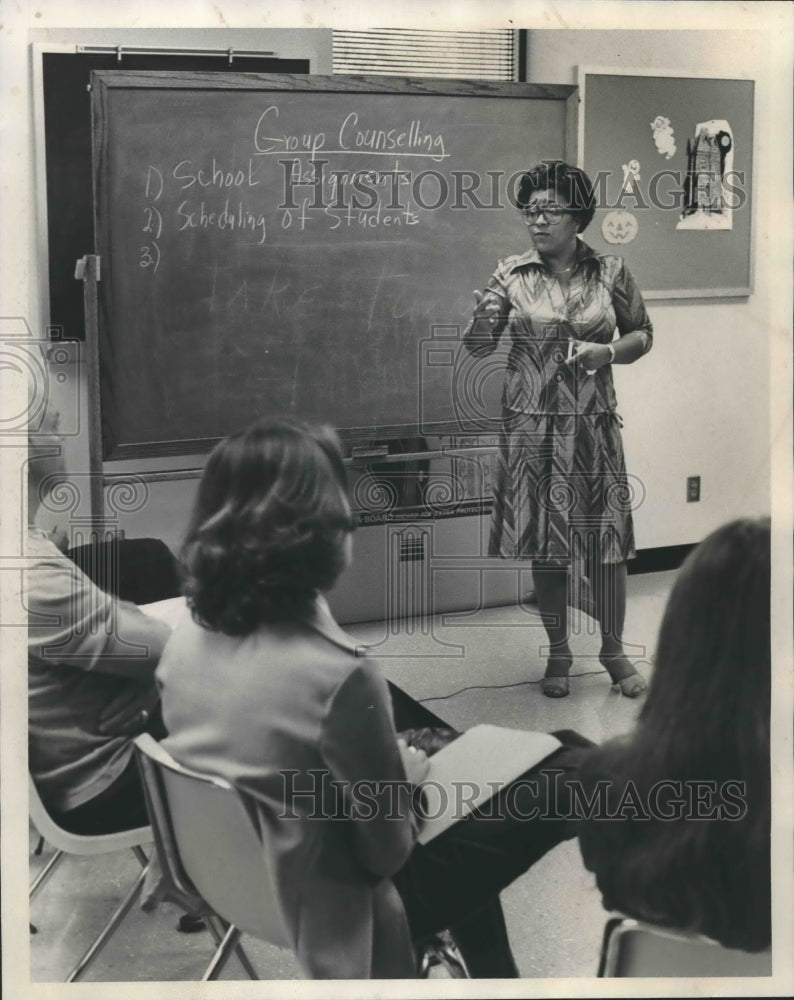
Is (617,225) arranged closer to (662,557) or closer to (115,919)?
(662,557)

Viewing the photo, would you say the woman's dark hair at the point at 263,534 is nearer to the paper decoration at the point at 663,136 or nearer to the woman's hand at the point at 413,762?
the woman's hand at the point at 413,762

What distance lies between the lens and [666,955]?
2.15 m

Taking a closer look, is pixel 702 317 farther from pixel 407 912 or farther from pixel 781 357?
pixel 407 912

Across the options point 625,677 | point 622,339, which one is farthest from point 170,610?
point 622,339

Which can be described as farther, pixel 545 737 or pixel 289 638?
pixel 545 737

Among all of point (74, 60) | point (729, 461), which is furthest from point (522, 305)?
point (74, 60)

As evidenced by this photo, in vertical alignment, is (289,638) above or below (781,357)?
below

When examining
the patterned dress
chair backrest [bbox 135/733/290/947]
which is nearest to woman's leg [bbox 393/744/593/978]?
chair backrest [bbox 135/733/290/947]

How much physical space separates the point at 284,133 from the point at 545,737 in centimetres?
122

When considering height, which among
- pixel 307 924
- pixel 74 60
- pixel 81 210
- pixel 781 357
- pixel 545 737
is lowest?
pixel 307 924

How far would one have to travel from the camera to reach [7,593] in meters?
2.16

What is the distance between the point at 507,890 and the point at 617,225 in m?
1.26

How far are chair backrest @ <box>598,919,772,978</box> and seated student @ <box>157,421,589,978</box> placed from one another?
11.3 inches

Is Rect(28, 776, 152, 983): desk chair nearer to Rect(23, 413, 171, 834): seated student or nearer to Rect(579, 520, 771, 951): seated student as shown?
Rect(23, 413, 171, 834): seated student
